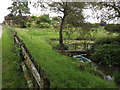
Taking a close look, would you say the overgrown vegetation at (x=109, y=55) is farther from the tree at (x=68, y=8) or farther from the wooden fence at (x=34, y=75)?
the wooden fence at (x=34, y=75)

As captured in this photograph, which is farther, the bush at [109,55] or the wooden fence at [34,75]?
the bush at [109,55]

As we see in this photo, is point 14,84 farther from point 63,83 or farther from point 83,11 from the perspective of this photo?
point 83,11

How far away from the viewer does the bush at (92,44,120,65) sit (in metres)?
9.70

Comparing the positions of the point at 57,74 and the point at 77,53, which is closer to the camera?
the point at 57,74

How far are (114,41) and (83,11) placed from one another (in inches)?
172

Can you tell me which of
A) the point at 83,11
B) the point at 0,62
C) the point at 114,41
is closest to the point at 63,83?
the point at 0,62

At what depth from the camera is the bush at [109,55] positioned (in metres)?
9.70

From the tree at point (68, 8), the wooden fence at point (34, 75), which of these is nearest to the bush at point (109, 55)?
the tree at point (68, 8)

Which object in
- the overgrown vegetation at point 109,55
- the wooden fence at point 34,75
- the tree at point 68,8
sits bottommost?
the overgrown vegetation at point 109,55

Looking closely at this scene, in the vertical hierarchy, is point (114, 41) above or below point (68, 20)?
below

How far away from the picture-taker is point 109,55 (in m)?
9.82

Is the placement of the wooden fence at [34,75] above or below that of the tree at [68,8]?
below

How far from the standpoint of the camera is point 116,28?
37.2ft

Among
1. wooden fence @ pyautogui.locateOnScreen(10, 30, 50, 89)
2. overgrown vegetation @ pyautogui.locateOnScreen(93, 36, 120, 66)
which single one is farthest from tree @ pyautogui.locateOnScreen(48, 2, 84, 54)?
wooden fence @ pyautogui.locateOnScreen(10, 30, 50, 89)
